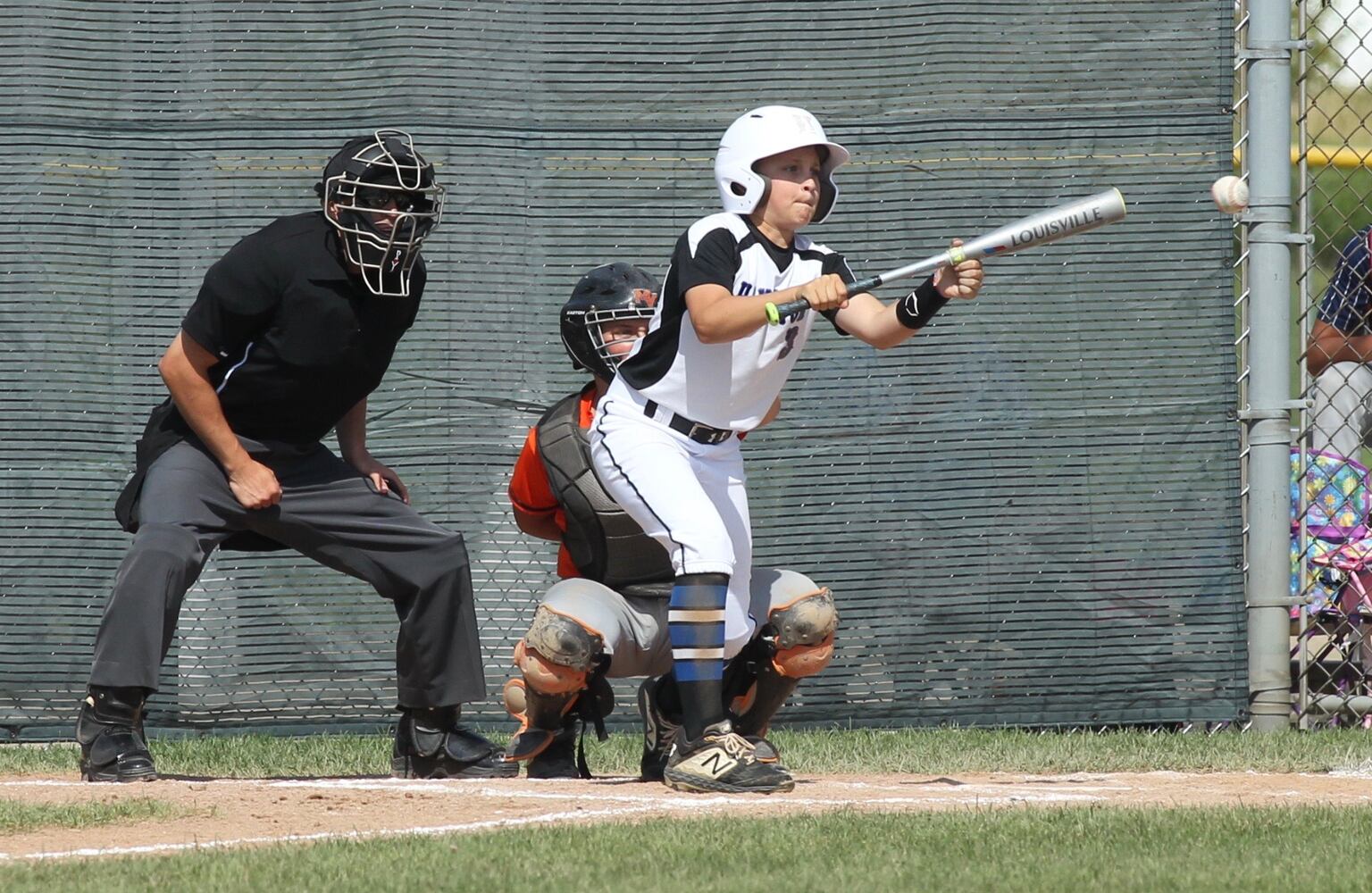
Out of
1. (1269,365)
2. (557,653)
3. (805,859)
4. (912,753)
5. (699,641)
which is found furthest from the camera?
(1269,365)

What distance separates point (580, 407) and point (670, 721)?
0.94 m

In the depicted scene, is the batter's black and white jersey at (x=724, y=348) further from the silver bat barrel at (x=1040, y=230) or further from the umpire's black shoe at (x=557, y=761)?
the umpire's black shoe at (x=557, y=761)

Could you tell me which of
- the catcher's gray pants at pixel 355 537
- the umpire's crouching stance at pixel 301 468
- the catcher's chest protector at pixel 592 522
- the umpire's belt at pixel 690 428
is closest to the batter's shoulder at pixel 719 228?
the umpire's belt at pixel 690 428

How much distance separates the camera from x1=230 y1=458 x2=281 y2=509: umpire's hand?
5.12 metres

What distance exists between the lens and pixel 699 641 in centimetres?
471

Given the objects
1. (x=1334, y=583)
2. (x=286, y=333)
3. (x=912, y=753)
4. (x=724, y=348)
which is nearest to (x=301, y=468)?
(x=286, y=333)

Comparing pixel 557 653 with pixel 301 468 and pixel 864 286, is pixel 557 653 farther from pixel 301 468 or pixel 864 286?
pixel 864 286

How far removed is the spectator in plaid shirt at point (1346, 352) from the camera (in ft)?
22.5

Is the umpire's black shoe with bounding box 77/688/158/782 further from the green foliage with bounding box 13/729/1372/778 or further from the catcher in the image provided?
the catcher

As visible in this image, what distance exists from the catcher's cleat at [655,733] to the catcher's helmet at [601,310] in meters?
0.94

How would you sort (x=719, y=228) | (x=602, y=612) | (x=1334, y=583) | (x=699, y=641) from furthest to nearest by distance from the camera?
1. (x=1334, y=583)
2. (x=602, y=612)
3. (x=719, y=228)
4. (x=699, y=641)

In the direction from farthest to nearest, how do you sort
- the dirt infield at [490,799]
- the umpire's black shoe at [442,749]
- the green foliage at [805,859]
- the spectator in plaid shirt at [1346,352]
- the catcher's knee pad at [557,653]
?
the spectator in plaid shirt at [1346,352], the umpire's black shoe at [442,749], the catcher's knee pad at [557,653], the dirt infield at [490,799], the green foliage at [805,859]

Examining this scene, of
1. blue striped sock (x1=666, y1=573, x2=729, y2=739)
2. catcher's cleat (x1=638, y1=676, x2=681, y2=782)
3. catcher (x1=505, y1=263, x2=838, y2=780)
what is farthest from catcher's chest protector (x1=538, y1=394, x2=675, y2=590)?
blue striped sock (x1=666, y1=573, x2=729, y2=739)

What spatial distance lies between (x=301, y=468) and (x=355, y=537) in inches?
9.8
